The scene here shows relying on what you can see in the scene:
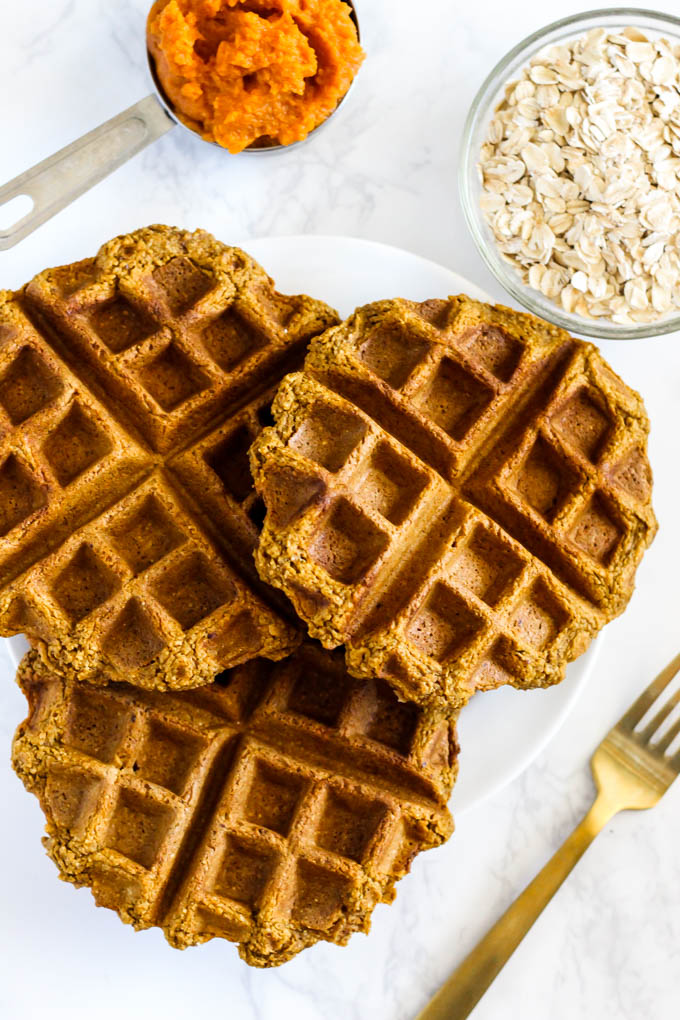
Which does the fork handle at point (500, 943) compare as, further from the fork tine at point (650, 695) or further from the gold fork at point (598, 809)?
the fork tine at point (650, 695)

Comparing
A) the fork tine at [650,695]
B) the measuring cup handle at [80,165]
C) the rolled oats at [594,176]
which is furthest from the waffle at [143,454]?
the fork tine at [650,695]

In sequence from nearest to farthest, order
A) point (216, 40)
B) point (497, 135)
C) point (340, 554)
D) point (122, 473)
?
point (340, 554), point (122, 473), point (216, 40), point (497, 135)

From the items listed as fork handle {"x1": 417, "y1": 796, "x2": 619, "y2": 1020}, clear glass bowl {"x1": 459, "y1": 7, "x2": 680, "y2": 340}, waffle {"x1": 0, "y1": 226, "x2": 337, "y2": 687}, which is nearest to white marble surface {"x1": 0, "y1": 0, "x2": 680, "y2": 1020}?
fork handle {"x1": 417, "y1": 796, "x2": 619, "y2": 1020}

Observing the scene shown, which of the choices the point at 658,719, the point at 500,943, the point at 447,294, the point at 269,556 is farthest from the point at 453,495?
the point at 500,943

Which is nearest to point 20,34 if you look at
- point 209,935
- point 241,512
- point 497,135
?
point 497,135

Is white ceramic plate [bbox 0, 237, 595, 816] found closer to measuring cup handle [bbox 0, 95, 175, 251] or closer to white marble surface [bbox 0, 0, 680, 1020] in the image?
white marble surface [bbox 0, 0, 680, 1020]

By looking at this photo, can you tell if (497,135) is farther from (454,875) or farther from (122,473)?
(454,875)
